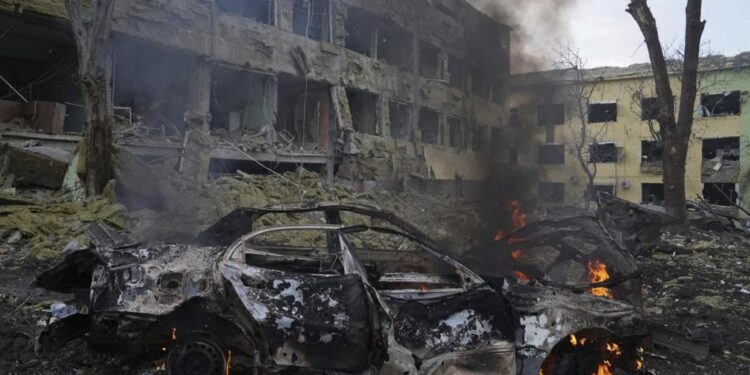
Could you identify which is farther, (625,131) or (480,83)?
(625,131)

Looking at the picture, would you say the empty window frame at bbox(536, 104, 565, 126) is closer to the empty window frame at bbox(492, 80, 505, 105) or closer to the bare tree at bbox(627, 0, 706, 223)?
the empty window frame at bbox(492, 80, 505, 105)

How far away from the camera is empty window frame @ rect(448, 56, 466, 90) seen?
27353 mm

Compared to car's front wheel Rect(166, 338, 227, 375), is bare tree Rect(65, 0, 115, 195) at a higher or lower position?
higher

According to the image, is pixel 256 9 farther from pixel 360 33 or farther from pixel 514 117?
pixel 514 117

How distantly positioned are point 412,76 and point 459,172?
564 centimetres

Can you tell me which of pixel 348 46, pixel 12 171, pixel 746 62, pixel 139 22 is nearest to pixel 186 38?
pixel 139 22

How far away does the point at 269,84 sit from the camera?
16.8 metres

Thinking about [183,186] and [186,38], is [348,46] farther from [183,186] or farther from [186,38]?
[183,186]

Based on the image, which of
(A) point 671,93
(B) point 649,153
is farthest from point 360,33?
(B) point 649,153

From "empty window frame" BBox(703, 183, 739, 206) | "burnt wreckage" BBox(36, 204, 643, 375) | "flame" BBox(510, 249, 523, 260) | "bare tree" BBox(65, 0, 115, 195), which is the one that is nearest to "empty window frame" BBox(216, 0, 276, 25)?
"bare tree" BBox(65, 0, 115, 195)

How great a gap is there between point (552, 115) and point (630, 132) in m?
5.43

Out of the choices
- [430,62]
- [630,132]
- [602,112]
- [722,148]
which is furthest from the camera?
[602,112]

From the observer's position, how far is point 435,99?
25562mm

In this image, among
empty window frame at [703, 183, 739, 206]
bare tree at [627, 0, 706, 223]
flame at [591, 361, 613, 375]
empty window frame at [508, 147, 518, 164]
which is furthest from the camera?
empty window frame at [703, 183, 739, 206]
